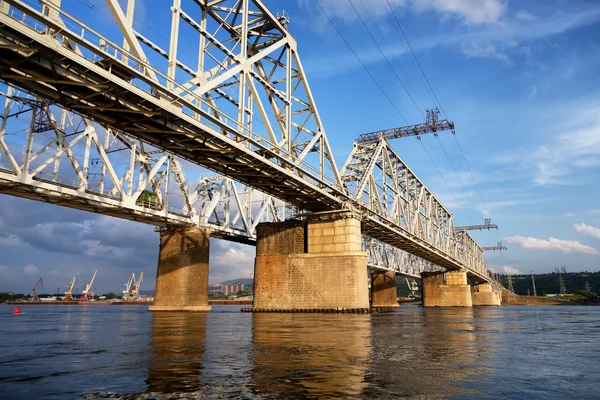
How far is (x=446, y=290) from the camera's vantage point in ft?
345

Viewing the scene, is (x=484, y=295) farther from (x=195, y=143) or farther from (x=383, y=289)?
(x=195, y=143)

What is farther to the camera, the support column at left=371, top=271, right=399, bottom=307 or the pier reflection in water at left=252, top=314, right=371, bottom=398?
the support column at left=371, top=271, right=399, bottom=307

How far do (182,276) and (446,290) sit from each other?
7064 cm

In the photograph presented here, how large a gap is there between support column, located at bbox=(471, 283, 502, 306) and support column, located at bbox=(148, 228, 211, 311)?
345ft

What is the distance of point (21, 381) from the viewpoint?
8375mm

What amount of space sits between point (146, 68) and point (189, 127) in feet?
18.1

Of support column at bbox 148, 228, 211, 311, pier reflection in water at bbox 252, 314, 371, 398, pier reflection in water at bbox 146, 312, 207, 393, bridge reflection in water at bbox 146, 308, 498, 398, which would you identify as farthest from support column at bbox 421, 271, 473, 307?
pier reflection in water at bbox 146, 312, 207, 393

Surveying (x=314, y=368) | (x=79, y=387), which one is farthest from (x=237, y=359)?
(x=79, y=387)

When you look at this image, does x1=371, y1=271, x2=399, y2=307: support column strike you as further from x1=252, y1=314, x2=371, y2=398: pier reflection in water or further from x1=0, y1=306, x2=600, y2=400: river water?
x1=252, y1=314, x2=371, y2=398: pier reflection in water

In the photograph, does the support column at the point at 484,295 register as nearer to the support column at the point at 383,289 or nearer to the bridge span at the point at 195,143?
the support column at the point at 383,289

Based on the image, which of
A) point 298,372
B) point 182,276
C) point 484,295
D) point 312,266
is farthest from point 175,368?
point 484,295

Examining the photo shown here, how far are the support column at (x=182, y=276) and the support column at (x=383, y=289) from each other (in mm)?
66461

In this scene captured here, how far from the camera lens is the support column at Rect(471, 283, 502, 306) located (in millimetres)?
135750

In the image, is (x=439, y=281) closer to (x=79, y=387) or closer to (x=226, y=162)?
(x=226, y=162)
